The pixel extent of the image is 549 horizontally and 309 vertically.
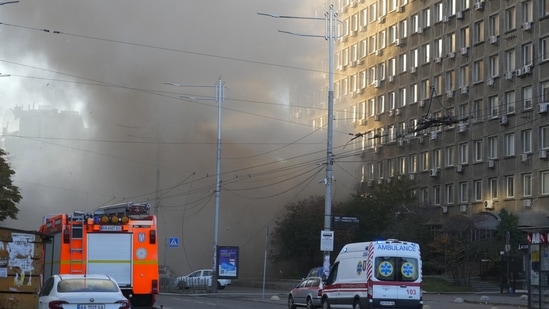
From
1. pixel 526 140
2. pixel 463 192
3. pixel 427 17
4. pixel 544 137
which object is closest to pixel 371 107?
pixel 427 17

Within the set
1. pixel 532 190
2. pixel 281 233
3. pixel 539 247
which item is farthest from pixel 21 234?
pixel 281 233

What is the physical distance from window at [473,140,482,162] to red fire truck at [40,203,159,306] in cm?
3904

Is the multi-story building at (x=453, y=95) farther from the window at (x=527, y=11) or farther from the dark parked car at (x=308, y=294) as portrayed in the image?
the dark parked car at (x=308, y=294)

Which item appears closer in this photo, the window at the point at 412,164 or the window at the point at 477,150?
the window at the point at 477,150

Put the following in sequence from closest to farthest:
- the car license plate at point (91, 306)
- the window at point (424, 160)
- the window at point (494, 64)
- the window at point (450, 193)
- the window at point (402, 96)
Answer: the car license plate at point (91, 306) < the window at point (494, 64) < the window at point (450, 193) < the window at point (424, 160) < the window at point (402, 96)

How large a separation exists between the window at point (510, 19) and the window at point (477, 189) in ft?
34.9

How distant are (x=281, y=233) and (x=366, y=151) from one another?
568 inches

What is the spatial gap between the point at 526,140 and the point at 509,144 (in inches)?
78.7

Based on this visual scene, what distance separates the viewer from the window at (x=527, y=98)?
5447cm

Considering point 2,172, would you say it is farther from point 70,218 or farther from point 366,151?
point 366,151

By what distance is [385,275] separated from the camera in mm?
24844

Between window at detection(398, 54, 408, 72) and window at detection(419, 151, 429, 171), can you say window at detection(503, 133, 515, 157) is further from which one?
window at detection(398, 54, 408, 72)

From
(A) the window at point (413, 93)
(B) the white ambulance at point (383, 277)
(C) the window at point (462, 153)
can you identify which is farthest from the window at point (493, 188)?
(B) the white ambulance at point (383, 277)

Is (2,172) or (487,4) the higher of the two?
(487,4)
